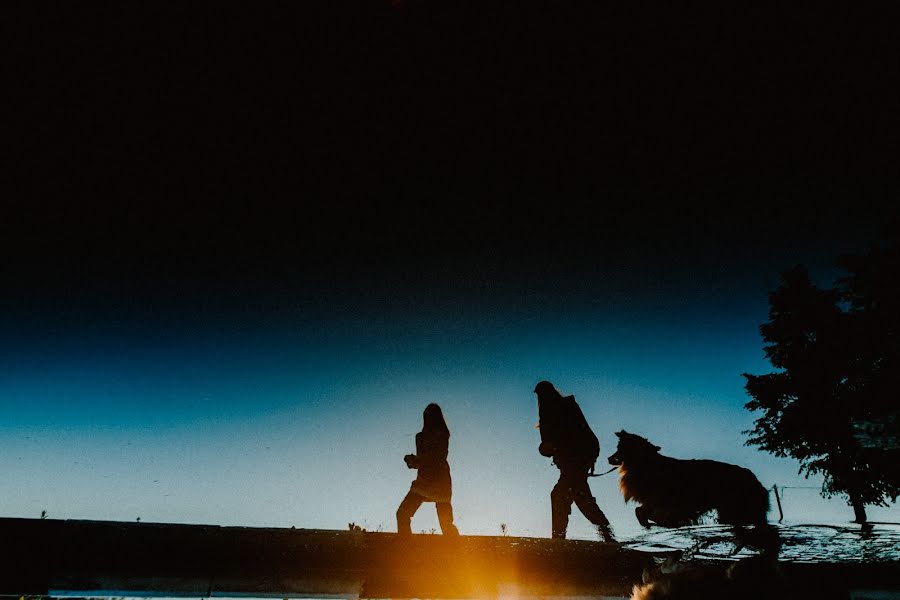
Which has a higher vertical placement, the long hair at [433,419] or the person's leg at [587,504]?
the long hair at [433,419]

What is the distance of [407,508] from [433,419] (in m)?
1.25

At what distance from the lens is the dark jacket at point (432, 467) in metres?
6.10

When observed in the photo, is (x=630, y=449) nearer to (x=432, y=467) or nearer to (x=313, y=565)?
(x=432, y=467)

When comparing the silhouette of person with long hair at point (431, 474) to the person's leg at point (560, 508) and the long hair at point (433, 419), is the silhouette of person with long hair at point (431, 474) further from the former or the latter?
the person's leg at point (560, 508)

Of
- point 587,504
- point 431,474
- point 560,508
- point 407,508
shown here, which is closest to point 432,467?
point 431,474

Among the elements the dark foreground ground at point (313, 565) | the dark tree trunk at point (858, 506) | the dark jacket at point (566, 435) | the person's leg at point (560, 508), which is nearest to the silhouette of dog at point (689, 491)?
the dark jacket at point (566, 435)

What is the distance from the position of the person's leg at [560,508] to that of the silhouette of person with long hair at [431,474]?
1401mm

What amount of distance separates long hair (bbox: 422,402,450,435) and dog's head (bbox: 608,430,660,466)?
3478 mm

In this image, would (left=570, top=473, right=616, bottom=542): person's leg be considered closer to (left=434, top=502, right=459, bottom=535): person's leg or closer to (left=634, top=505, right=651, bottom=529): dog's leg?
(left=634, top=505, right=651, bottom=529): dog's leg

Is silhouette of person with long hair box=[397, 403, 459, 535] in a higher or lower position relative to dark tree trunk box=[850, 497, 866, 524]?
higher

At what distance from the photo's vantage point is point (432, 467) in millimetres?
6293

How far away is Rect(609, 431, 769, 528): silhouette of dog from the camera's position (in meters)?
6.95

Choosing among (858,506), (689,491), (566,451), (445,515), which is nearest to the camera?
(445,515)

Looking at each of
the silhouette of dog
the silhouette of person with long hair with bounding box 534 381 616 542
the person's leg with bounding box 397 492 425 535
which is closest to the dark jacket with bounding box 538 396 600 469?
the silhouette of person with long hair with bounding box 534 381 616 542
